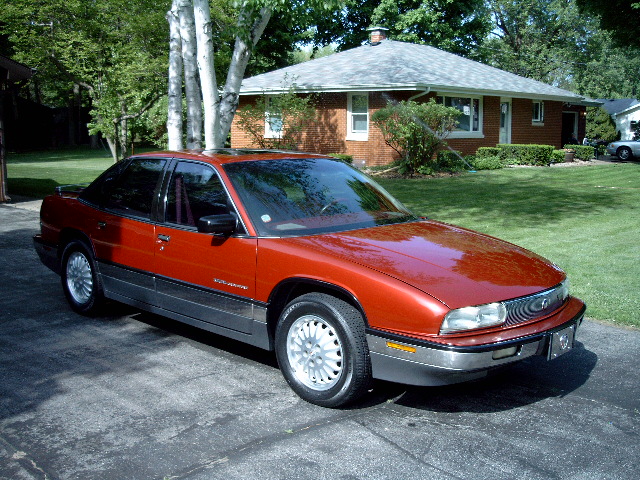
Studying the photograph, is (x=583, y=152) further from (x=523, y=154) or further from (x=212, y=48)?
(x=212, y=48)

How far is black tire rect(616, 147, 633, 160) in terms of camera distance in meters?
29.6

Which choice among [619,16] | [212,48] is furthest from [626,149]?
[212,48]

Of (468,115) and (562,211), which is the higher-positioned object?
(468,115)

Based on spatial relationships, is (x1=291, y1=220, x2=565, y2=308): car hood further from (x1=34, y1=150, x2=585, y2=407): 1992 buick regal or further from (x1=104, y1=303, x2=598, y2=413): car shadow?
(x1=104, y1=303, x2=598, y2=413): car shadow

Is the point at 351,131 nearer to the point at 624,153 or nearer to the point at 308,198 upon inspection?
the point at 624,153

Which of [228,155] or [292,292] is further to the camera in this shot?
[228,155]

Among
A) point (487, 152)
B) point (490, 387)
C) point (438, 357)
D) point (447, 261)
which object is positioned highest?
point (487, 152)

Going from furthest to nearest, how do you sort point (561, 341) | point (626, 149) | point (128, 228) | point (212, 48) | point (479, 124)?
point (626, 149) < point (479, 124) < point (212, 48) < point (128, 228) < point (561, 341)

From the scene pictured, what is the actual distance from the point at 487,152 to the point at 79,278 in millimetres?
19475

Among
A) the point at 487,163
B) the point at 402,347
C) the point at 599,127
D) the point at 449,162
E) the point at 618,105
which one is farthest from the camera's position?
the point at 618,105

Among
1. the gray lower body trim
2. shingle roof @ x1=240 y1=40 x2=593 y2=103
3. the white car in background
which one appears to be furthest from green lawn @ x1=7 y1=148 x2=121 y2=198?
the white car in background

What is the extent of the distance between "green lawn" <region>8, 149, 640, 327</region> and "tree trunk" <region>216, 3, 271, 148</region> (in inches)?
167

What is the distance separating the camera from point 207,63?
436 inches

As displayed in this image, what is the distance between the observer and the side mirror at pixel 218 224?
4.82 m
